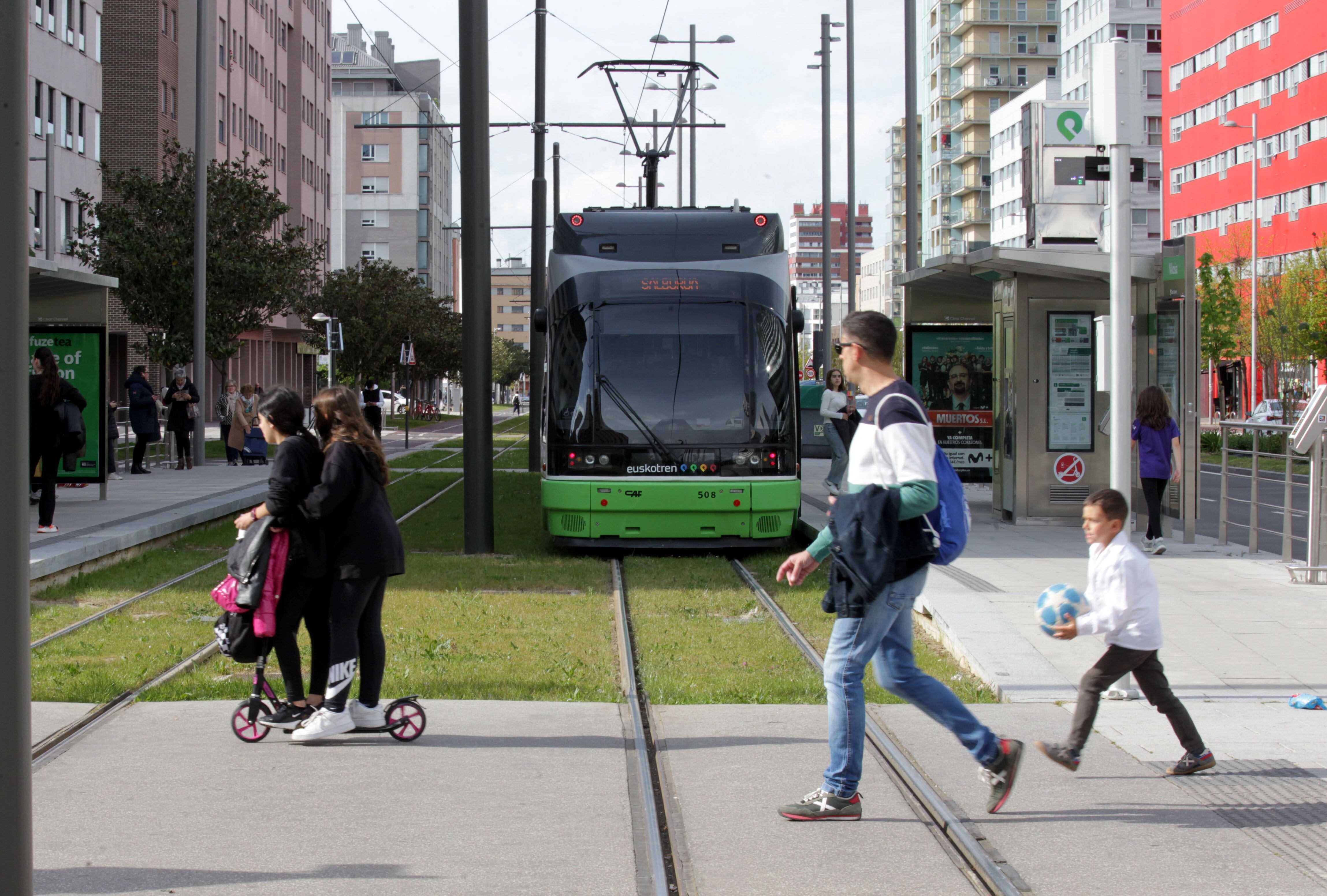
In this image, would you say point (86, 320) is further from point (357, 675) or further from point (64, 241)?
point (64, 241)

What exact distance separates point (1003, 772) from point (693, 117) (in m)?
36.0

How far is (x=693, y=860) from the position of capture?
4.89 meters

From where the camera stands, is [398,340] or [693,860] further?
[398,340]

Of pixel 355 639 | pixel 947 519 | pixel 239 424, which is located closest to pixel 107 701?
pixel 355 639

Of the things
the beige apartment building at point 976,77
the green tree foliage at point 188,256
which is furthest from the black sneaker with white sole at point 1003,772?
the beige apartment building at point 976,77

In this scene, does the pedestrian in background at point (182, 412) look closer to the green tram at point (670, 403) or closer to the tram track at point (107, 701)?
the green tram at point (670, 403)

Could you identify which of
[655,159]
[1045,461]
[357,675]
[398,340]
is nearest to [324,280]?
[398,340]

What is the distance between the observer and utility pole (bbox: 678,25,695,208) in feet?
130

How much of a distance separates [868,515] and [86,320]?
1602cm

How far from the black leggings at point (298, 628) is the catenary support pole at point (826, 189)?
2171cm

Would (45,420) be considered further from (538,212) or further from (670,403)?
(538,212)

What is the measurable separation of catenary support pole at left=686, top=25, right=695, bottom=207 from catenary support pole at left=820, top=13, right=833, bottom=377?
7.76m

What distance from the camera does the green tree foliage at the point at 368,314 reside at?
6019 centimetres

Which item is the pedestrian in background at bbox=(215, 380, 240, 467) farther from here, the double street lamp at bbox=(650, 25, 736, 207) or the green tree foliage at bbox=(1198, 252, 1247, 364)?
the green tree foliage at bbox=(1198, 252, 1247, 364)
